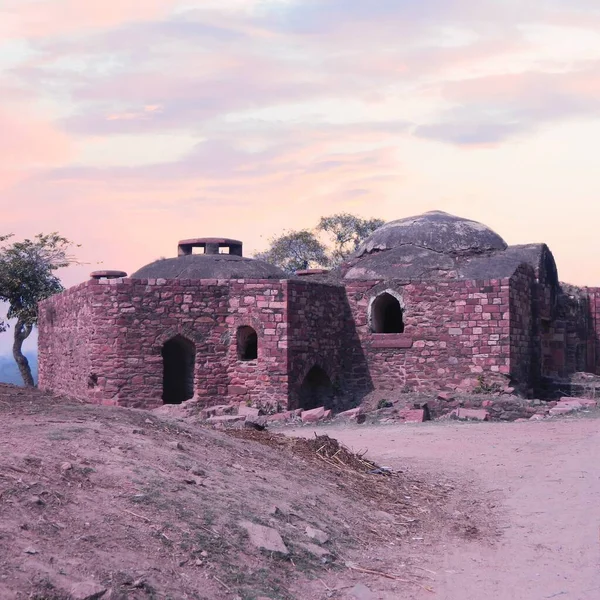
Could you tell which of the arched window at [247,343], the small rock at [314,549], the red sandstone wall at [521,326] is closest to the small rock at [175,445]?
the small rock at [314,549]

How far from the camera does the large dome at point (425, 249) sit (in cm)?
1770

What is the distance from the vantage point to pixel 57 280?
27375 millimetres

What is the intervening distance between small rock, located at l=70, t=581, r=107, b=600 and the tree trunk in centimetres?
2358

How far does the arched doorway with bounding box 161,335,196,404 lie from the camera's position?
642 inches

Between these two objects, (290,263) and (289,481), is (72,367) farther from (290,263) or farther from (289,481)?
(290,263)

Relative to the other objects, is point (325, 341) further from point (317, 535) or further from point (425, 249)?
point (317, 535)

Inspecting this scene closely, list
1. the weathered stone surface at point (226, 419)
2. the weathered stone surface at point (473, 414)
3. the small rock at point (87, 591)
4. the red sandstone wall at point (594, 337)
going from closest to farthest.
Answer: the small rock at point (87, 591) < the weathered stone surface at point (226, 419) < the weathered stone surface at point (473, 414) < the red sandstone wall at point (594, 337)

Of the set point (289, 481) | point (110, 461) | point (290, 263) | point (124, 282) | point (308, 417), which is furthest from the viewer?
point (290, 263)

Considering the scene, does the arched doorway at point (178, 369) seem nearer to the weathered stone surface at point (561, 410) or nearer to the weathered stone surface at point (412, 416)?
the weathered stone surface at point (412, 416)

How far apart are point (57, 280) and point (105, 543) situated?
23610 mm

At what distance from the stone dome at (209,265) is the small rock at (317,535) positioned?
11.8m

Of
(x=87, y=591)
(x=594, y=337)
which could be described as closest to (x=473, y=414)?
(x=594, y=337)

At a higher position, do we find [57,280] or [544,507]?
[57,280]

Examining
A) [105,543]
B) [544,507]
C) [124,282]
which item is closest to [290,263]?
[124,282]
